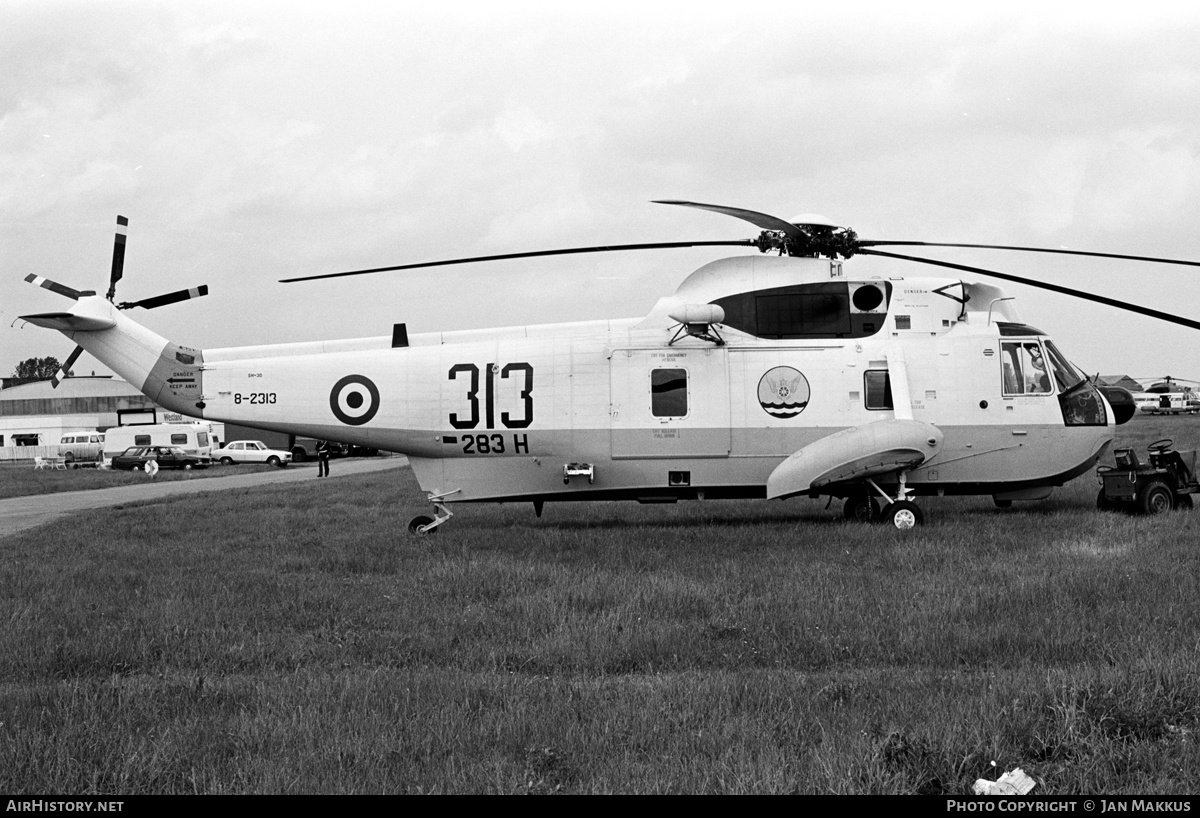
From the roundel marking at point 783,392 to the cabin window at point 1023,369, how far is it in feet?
10.8

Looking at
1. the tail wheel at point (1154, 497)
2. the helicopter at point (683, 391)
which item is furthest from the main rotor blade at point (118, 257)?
the tail wheel at point (1154, 497)

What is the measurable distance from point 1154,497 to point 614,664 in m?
12.0

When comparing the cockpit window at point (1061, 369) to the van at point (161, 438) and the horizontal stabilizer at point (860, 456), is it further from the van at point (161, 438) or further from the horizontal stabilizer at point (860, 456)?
the van at point (161, 438)

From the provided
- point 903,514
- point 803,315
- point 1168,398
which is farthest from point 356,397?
point 1168,398

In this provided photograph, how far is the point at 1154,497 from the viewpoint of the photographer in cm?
1609

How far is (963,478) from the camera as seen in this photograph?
16.2 m

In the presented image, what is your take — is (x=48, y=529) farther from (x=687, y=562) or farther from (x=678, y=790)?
(x=678, y=790)

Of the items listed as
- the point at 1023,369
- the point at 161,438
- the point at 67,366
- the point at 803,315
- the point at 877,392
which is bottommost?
the point at 877,392

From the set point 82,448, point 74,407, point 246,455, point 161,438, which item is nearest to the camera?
point 161,438

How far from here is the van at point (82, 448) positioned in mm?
60656

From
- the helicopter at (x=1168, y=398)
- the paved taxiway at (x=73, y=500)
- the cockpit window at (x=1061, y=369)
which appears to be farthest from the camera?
the helicopter at (x=1168, y=398)

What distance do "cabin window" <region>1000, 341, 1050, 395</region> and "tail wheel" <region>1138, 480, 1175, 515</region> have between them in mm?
2105

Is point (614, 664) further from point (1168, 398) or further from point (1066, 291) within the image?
point (1168, 398)

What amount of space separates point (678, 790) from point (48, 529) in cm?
1768
